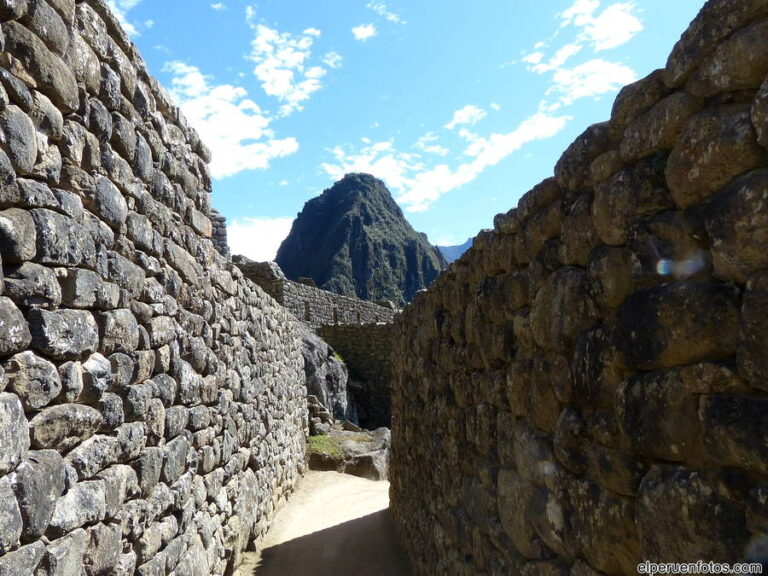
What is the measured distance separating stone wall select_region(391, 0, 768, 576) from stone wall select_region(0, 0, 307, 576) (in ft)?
7.32

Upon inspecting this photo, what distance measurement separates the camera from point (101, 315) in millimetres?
3096

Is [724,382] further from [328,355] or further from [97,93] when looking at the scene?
[328,355]

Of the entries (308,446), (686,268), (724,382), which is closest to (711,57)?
(686,268)

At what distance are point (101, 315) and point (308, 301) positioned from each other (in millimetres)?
18219

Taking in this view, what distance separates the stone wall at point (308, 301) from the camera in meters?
19.1

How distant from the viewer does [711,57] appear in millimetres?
1743

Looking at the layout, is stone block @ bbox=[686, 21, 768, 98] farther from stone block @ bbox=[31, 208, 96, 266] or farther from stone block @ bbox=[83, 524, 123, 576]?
stone block @ bbox=[83, 524, 123, 576]

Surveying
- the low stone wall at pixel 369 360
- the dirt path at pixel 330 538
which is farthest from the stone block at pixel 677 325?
the low stone wall at pixel 369 360

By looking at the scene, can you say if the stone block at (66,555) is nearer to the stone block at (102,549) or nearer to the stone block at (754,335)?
the stone block at (102,549)

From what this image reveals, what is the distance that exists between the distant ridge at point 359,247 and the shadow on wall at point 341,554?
63352 mm

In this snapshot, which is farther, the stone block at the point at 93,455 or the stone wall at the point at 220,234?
the stone wall at the point at 220,234

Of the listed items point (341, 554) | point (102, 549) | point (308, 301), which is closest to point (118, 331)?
point (102, 549)

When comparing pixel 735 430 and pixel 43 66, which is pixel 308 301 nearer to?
pixel 43 66

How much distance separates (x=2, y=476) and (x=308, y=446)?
35.1ft
